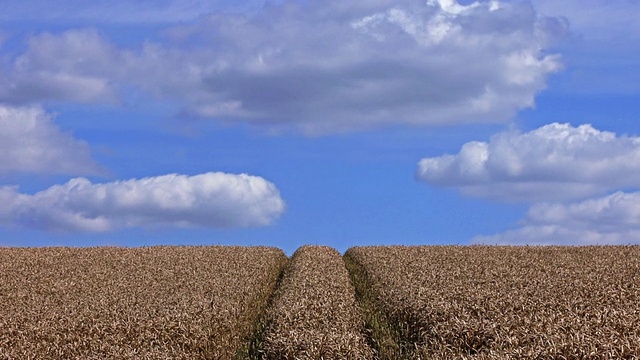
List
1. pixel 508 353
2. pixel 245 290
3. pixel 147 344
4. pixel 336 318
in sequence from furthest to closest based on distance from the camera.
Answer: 1. pixel 245 290
2. pixel 336 318
3. pixel 147 344
4. pixel 508 353

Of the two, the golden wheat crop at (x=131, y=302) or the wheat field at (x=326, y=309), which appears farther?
the golden wheat crop at (x=131, y=302)

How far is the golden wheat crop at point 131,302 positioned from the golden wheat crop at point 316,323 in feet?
3.06

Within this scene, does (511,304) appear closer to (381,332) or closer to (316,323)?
(381,332)

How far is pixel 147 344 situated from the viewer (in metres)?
12.2

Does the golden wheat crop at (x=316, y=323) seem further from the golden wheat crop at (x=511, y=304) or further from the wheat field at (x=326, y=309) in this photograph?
the golden wheat crop at (x=511, y=304)

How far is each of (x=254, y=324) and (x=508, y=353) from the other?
7.80 m

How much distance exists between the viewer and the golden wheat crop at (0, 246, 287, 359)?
12289mm

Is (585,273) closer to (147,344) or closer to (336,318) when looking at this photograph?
(336,318)

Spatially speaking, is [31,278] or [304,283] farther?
[31,278]

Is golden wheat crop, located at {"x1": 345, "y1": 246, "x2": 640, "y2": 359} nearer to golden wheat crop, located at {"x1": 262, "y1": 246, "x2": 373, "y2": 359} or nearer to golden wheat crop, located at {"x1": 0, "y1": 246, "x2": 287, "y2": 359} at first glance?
golden wheat crop, located at {"x1": 262, "y1": 246, "x2": 373, "y2": 359}

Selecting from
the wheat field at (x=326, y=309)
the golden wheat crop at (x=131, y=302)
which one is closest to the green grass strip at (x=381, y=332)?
the wheat field at (x=326, y=309)

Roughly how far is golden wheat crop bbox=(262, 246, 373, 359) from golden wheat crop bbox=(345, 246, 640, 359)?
957mm

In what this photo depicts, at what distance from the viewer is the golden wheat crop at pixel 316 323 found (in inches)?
455

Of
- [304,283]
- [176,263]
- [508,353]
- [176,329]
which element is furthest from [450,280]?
[176,263]
